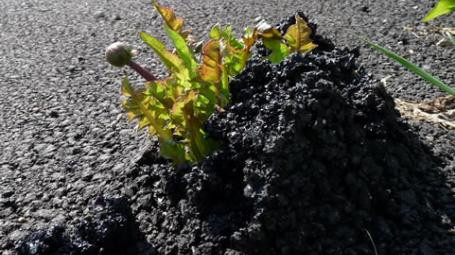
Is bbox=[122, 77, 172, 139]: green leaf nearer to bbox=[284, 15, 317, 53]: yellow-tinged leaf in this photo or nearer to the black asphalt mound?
the black asphalt mound

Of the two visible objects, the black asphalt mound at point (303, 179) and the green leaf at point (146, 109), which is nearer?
the black asphalt mound at point (303, 179)

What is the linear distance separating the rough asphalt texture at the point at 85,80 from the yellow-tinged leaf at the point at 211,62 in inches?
16.9

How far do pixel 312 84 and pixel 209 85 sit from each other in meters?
0.23

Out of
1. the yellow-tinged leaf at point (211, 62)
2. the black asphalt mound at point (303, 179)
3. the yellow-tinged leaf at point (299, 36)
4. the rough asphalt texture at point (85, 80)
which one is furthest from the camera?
the rough asphalt texture at point (85, 80)

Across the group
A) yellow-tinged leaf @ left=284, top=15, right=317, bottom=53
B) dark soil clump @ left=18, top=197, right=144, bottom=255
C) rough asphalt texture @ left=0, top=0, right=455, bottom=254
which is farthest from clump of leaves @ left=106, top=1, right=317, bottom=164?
rough asphalt texture @ left=0, top=0, right=455, bottom=254

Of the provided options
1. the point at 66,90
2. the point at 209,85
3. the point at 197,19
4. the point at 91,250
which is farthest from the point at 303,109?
the point at 197,19

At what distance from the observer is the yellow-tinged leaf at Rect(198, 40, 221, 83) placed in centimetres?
145

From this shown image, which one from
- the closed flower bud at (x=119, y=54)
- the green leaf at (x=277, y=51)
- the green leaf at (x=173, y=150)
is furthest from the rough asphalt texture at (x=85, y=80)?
the green leaf at (x=277, y=51)

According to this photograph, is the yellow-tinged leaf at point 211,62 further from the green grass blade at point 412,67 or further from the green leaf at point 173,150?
the green grass blade at point 412,67

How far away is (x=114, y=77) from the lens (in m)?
2.70

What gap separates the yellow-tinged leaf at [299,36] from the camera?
156cm

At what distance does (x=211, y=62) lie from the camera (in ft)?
4.80

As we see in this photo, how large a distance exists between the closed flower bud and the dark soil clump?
322 mm

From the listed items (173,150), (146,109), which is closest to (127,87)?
(146,109)
